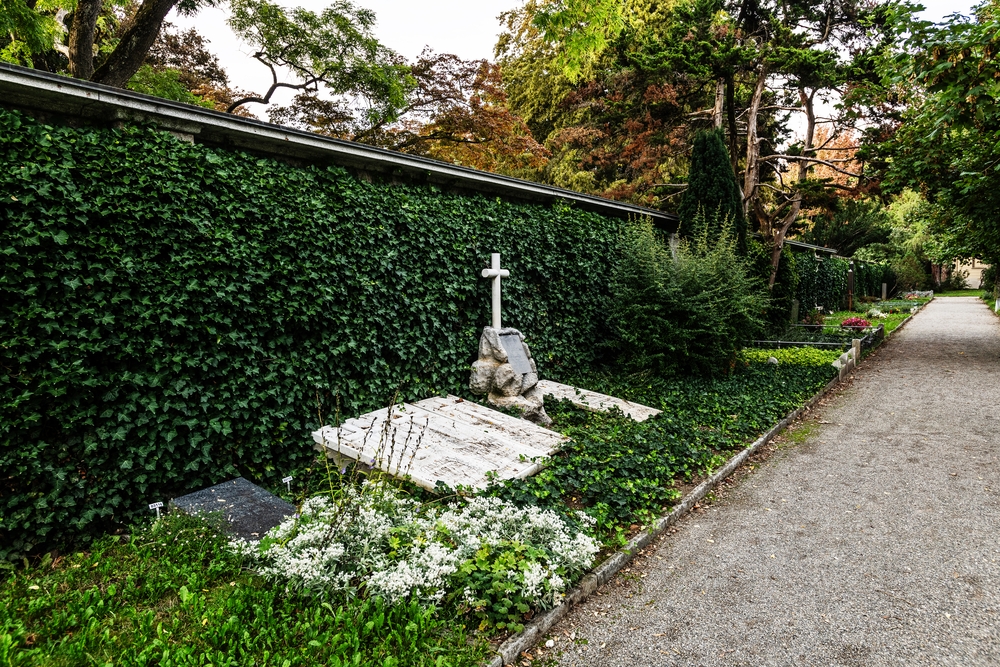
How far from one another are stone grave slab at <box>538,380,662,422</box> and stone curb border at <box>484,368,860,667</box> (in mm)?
1524

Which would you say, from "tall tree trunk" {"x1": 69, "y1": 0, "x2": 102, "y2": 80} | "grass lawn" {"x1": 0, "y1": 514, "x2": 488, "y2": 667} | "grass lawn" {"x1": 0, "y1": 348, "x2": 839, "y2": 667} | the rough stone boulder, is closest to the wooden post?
the rough stone boulder

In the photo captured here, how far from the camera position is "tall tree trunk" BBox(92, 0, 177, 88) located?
369 inches

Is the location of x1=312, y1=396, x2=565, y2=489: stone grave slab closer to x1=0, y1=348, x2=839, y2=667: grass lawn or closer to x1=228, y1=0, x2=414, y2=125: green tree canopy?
x1=0, y1=348, x2=839, y2=667: grass lawn

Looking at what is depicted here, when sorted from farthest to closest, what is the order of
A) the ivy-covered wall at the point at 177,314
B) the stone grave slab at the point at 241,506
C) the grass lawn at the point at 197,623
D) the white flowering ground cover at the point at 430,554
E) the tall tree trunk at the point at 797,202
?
the tall tree trunk at the point at 797,202 → the stone grave slab at the point at 241,506 → the ivy-covered wall at the point at 177,314 → the white flowering ground cover at the point at 430,554 → the grass lawn at the point at 197,623

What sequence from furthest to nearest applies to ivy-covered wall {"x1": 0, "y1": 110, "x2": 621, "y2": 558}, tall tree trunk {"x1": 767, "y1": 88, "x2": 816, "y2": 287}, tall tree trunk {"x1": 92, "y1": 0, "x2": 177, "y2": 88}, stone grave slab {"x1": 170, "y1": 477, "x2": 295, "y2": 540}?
tall tree trunk {"x1": 767, "y1": 88, "x2": 816, "y2": 287}
tall tree trunk {"x1": 92, "y1": 0, "x2": 177, "y2": 88}
stone grave slab {"x1": 170, "y1": 477, "x2": 295, "y2": 540}
ivy-covered wall {"x1": 0, "y1": 110, "x2": 621, "y2": 558}

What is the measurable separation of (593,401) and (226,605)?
5.68 metres

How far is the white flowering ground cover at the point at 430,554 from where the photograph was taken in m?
3.02

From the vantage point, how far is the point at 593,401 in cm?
774

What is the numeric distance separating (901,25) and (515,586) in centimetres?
1061

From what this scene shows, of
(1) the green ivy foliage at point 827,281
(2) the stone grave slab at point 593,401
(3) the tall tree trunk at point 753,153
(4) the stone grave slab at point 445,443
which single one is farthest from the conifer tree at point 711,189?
(1) the green ivy foliage at point 827,281

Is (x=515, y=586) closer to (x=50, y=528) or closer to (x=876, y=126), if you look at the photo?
(x=50, y=528)

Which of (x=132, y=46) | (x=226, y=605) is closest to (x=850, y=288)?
(x=132, y=46)

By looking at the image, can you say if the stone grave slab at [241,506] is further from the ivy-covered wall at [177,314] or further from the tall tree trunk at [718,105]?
the tall tree trunk at [718,105]

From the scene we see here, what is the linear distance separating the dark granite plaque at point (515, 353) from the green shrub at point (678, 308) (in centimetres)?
284
